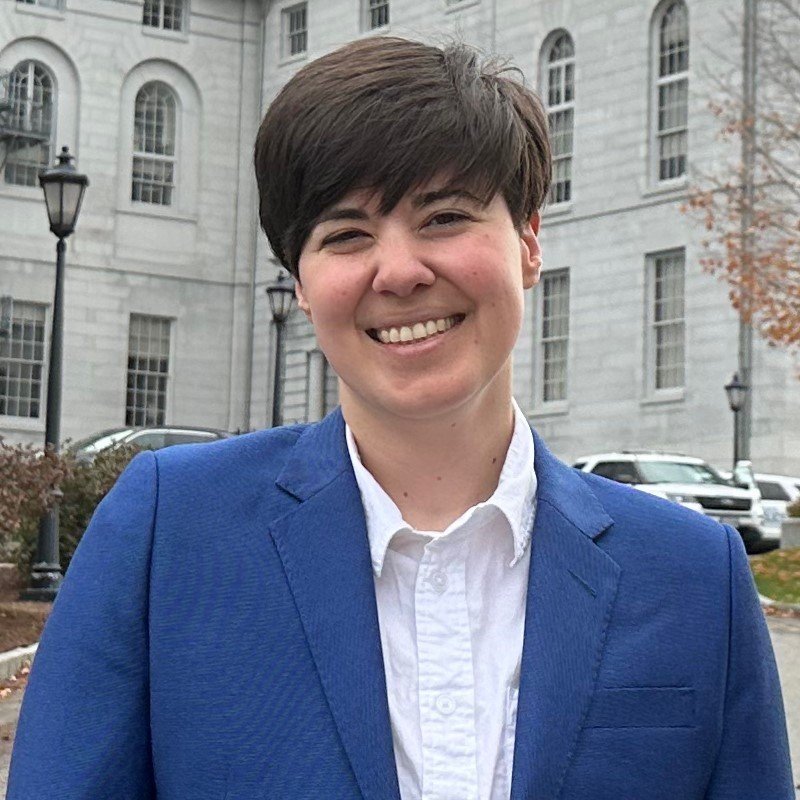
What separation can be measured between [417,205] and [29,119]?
41.5 meters

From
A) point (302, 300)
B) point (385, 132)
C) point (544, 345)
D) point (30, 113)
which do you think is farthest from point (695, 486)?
point (385, 132)

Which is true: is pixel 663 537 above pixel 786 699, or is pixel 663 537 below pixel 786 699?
above

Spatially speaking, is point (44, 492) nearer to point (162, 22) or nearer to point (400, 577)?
point (400, 577)

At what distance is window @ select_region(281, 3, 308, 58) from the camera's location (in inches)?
1828

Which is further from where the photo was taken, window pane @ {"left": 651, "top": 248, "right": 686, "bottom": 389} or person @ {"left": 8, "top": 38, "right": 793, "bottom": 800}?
window pane @ {"left": 651, "top": 248, "right": 686, "bottom": 389}

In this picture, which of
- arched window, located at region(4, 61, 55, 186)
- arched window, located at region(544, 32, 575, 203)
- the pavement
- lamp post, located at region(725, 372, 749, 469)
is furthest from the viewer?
arched window, located at region(4, 61, 55, 186)

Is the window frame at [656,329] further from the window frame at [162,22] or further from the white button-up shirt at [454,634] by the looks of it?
the white button-up shirt at [454,634]

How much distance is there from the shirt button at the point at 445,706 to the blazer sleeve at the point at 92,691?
1.13ft

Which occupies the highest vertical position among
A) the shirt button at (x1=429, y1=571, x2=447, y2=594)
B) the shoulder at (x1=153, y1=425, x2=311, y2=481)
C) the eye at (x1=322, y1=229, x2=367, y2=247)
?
the eye at (x1=322, y1=229, x2=367, y2=247)

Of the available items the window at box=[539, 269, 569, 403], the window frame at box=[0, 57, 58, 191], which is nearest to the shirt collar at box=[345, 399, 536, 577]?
the window at box=[539, 269, 569, 403]

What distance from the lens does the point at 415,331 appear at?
227cm

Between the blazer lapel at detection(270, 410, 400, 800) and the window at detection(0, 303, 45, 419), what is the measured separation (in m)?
39.9

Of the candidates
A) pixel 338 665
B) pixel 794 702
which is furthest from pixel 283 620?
pixel 794 702

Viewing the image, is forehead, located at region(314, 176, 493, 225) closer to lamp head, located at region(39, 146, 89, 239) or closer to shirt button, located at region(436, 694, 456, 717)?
shirt button, located at region(436, 694, 456, 717)
